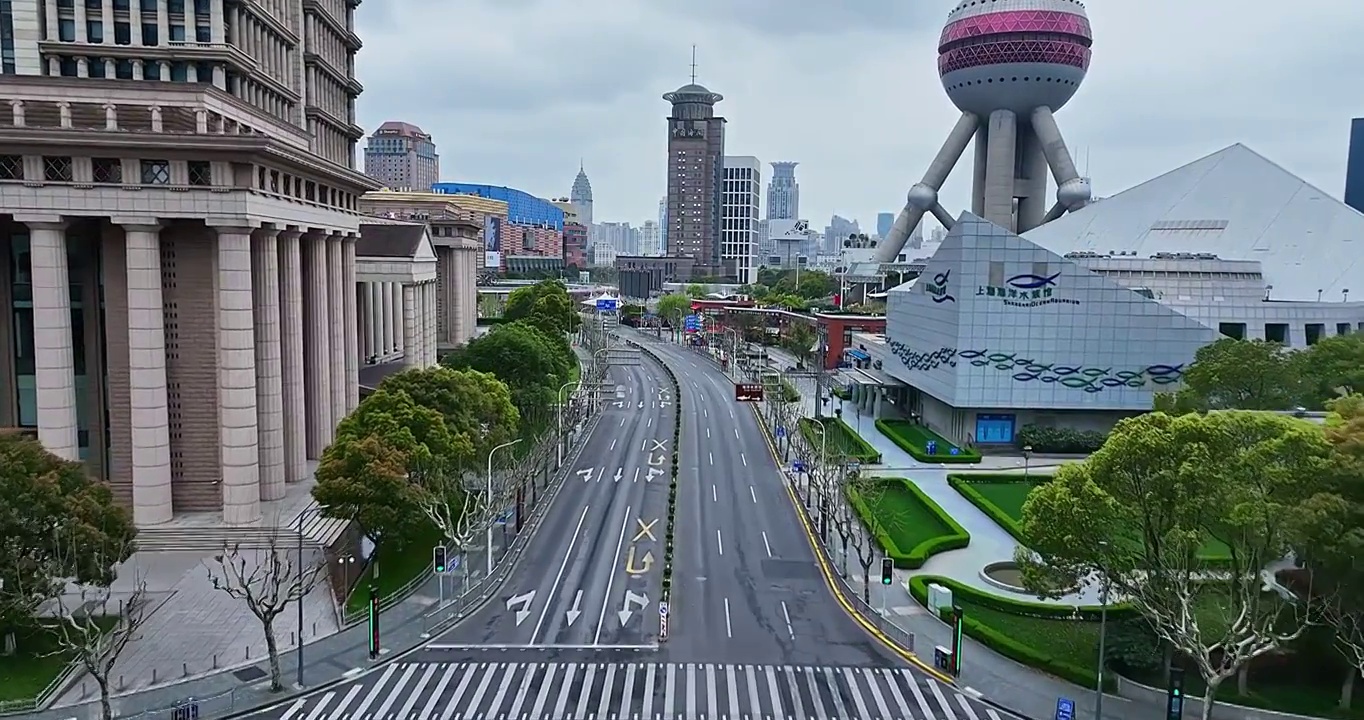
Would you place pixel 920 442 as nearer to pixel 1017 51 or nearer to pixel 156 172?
pixel 156 172

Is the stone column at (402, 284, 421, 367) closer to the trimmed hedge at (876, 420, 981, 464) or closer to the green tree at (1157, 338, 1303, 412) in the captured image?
the trimmed hedge at (876, 420, 981, 464)

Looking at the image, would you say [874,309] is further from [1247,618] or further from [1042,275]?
[1247,618]

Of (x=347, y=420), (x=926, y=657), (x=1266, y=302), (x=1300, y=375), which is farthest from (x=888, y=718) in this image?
(x=1266, y=302)

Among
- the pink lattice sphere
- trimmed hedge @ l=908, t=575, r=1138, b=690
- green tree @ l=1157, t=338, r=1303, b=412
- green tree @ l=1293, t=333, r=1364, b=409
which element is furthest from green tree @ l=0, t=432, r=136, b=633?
the pink lattice sphere

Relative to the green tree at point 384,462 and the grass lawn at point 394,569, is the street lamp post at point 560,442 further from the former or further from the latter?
the green tree at point 384,462

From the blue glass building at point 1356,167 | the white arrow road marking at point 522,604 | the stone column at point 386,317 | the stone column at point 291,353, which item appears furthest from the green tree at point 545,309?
the blue glass building at point 1356,167
